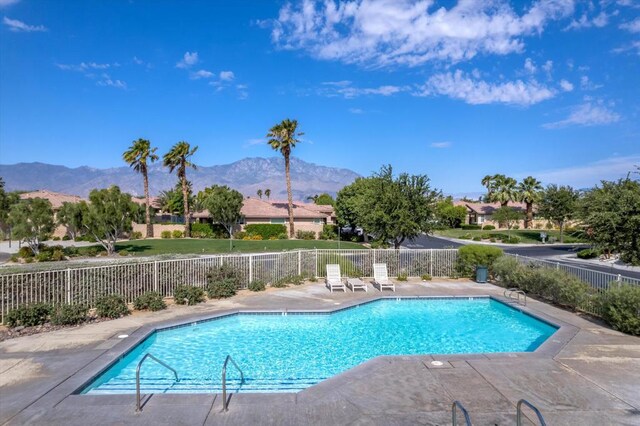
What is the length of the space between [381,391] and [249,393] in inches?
98.7

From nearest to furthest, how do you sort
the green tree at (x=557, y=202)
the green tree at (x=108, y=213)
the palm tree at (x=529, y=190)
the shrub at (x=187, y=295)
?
the shrub at (x=187, y=295), the green tree at (x=108, y=213), the green tree at (x=557, y=202), the palm tree at (x=529, y=190)

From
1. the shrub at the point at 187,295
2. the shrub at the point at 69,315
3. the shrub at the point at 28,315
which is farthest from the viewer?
the shrub at the point at 187,295

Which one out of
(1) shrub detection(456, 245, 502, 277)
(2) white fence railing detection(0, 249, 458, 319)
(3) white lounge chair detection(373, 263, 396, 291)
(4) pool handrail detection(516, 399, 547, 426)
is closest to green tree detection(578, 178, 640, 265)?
(1) shrub detection(456, 245, 502, 277)

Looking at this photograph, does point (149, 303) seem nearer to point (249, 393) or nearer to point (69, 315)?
point (69, 315)

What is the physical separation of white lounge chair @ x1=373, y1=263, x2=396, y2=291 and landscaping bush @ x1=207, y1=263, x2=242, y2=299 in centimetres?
632

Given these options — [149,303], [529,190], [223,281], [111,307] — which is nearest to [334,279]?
[223,281]

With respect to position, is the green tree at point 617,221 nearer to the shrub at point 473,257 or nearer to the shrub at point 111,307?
the shrub at point 473,257

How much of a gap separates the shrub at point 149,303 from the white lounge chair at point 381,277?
9.39 m

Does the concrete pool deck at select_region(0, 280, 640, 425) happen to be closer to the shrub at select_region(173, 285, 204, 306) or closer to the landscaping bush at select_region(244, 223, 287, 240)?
the shrub at select_region(173, 285, 204, 306)

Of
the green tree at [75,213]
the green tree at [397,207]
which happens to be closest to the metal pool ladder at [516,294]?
the green tree at [397,207]

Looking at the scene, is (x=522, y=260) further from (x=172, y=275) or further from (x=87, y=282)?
(x=87, y=282)

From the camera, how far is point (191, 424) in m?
6.55

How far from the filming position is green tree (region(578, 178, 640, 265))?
516 inches

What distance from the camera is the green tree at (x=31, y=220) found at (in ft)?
100
